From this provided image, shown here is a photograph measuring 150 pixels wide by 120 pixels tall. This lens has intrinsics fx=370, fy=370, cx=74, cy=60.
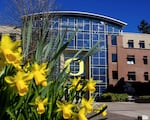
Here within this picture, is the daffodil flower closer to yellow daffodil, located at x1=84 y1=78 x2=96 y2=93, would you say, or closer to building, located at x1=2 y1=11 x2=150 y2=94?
yellow daffodil, located at x1=84 y1=78 x2=96 y2=93

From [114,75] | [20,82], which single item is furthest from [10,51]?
[114,75]

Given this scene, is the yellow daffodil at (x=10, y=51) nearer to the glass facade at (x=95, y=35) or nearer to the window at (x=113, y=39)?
the glass facade at (x=95, y=35)

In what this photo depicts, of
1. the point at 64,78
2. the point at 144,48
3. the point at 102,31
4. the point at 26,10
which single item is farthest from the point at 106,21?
the point at 64,78

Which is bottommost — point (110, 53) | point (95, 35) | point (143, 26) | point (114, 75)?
point (114, 75)

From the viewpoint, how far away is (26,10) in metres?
24.3

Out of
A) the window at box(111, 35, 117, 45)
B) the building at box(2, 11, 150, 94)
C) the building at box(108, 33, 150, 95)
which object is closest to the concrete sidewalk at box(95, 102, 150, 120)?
the building at box(2, 11, 150, 94)

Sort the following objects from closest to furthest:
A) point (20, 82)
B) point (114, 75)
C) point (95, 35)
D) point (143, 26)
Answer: point (20, 82) → point (95, 35) → point (114, 75) → point (143, 26)

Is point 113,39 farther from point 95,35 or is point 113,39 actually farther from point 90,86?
point 90,86

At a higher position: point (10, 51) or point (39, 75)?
point (10, 51)

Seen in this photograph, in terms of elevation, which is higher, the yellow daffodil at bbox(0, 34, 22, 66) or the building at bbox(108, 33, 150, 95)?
the building at bbox(108, 33, 150, 95)

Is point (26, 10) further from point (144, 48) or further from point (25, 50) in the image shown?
point (144, 48)

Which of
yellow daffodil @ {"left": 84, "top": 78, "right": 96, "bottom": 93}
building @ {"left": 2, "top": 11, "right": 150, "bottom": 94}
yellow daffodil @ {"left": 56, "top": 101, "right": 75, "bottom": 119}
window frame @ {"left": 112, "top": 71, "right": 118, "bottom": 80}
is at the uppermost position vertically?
building @ {"left": 2, "top": 11, "right": 150, "bottom": 94}

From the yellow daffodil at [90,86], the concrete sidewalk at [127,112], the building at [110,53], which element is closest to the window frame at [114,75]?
the building at [110,53]

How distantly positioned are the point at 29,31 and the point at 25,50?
6.0 inches
